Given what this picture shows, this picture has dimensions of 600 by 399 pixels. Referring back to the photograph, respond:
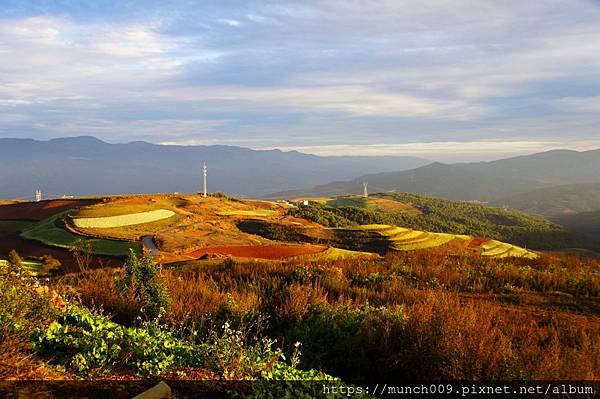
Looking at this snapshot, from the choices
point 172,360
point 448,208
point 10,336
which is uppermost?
point 10,336

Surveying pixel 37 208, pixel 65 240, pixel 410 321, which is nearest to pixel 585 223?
pixel 37 208

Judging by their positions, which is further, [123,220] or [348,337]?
[123,220]

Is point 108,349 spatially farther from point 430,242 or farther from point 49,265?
point 430,242

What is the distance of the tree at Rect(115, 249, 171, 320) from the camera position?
7.98m

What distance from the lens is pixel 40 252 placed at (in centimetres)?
3152

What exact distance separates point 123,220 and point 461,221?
91.8 meters

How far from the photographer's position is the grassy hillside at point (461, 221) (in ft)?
263

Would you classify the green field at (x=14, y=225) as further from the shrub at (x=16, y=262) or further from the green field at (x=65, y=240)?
the shrub at (x=16, y=262)

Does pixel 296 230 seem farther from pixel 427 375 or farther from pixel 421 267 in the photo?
pixel 427 375

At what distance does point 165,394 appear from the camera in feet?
12.7

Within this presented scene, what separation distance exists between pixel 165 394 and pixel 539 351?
5.32 meters

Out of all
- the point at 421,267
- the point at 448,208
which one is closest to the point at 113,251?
the point at 421,267

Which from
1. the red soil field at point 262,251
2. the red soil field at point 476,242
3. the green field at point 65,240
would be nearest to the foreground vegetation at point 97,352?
the red soil field at point 262,251

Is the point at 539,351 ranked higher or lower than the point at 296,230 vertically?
higher
